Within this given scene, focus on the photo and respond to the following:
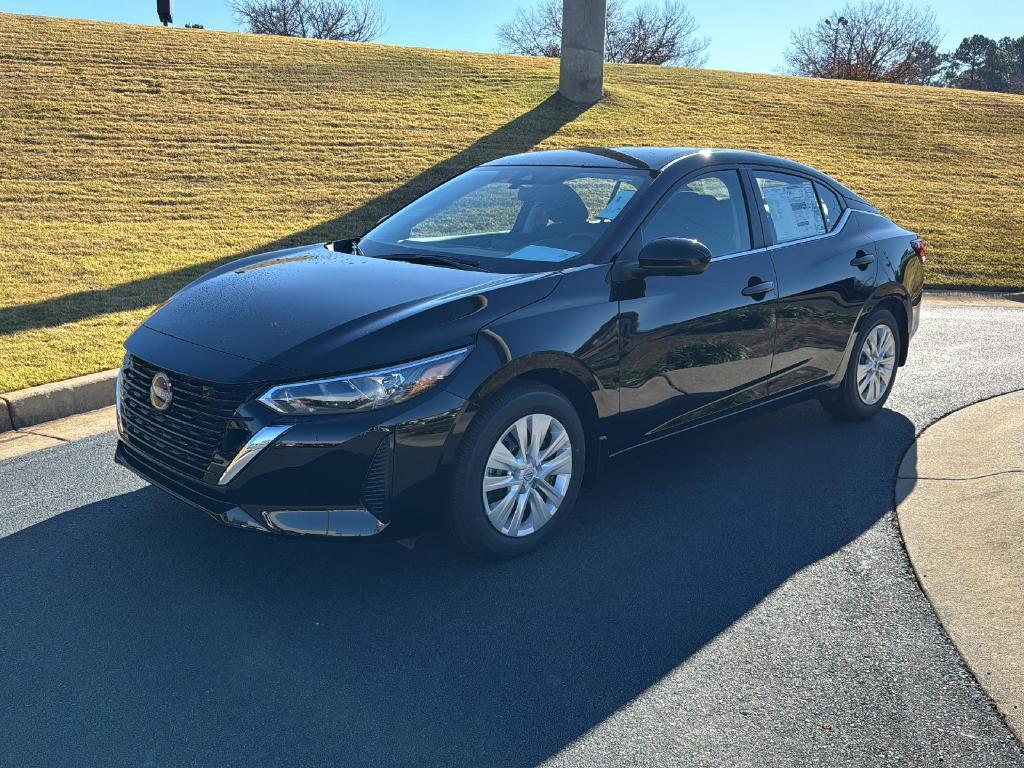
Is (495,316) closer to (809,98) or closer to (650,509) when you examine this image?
(650,509)

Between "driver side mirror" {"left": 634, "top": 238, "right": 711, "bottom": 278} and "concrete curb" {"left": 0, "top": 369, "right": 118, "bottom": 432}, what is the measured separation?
4045mm

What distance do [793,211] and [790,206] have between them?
0.03 m

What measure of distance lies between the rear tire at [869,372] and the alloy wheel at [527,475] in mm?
2495

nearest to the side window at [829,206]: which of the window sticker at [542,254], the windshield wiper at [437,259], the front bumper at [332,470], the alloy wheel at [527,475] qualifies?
the window sticker at [542,254]

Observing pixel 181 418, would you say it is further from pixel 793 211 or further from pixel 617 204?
pixel 793 211

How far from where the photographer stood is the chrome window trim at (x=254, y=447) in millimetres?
3582

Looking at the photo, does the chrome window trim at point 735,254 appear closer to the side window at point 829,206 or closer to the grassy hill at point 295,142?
the side window at point 829,206

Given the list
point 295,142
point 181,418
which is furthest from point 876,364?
point 295,142

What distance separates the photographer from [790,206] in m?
5.59

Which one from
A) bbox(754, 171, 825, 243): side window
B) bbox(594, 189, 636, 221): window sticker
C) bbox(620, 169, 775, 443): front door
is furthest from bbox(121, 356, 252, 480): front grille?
bbox(754, 171, 825, 243): side window

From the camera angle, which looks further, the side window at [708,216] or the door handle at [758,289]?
the door handle at [758,289]

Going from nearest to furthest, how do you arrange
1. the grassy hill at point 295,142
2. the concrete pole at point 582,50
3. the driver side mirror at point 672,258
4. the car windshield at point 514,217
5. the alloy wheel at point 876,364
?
the driver side mirror at point 672,258
the car windshield at point 514,217
the alloy wheel at point 876,364
the grassy hill at point 295,142
the concrete pole at point 582,50

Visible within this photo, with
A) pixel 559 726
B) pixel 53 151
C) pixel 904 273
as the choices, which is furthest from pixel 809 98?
pixel 559 726

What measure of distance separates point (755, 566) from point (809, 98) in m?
26.7
